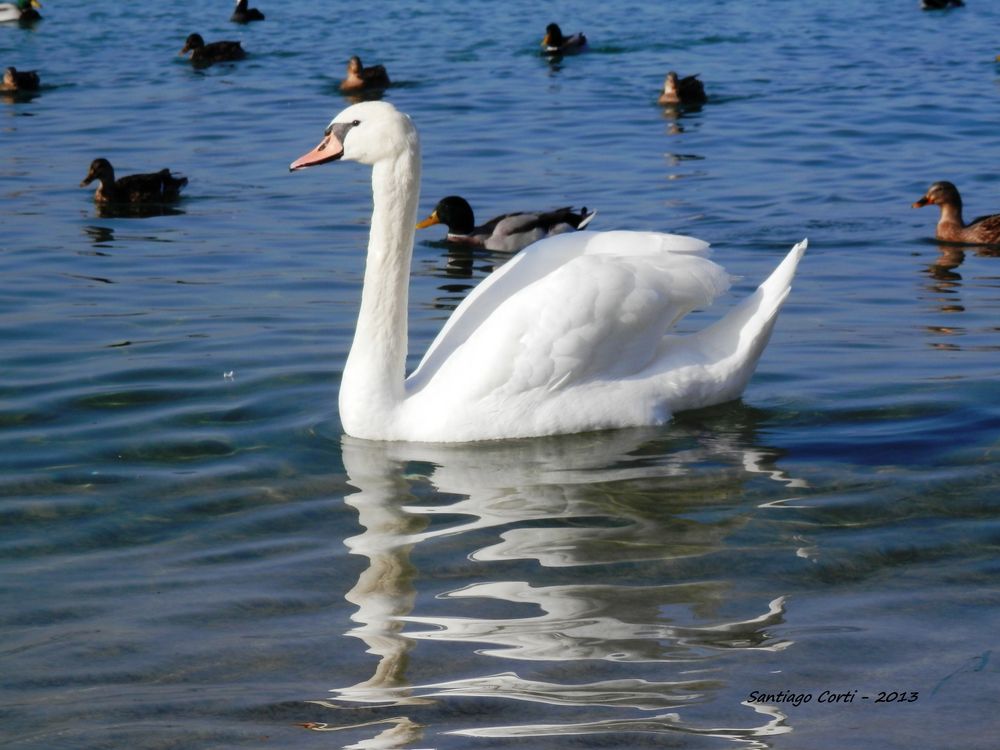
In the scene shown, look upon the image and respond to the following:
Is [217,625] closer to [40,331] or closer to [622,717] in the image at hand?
[622,717]

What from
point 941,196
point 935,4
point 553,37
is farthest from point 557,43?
point 941,196

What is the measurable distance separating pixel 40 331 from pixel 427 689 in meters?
5.72

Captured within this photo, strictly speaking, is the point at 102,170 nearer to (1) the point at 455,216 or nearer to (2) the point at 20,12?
(1) the point at 455,216

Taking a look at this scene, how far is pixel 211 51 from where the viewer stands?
25.6 metres

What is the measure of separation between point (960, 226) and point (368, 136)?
284 inches

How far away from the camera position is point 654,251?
7691mm

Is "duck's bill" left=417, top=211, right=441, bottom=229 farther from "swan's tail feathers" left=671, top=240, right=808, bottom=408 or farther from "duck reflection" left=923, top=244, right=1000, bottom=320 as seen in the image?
"swan's tail feathers" left=671, top=240, right=808, bottom=408

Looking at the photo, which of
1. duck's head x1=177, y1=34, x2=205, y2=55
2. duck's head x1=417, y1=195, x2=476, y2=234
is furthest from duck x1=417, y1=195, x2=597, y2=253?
duck's head x1=177, y1=34, x2=205, y2=55

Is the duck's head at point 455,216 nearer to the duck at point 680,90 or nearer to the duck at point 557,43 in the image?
the duck at point 680,90

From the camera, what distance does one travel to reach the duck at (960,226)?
13.2m

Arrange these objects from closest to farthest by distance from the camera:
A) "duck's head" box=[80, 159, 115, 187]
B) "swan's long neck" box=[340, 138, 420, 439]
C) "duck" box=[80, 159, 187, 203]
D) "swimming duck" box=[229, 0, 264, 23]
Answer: "swan's long neck" box=[340, 138, 420, 439]
"duck" box=[80, 159, 187, 203]
"duck's head" box=[80, 159, 115, 187]
"swimming duck" box=[229, 0, 264, 23]

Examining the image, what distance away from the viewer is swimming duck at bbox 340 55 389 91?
22.3m

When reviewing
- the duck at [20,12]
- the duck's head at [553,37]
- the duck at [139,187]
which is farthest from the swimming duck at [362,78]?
the duck at [20,12]

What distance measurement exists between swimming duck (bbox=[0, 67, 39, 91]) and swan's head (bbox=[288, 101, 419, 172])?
1643 cm
